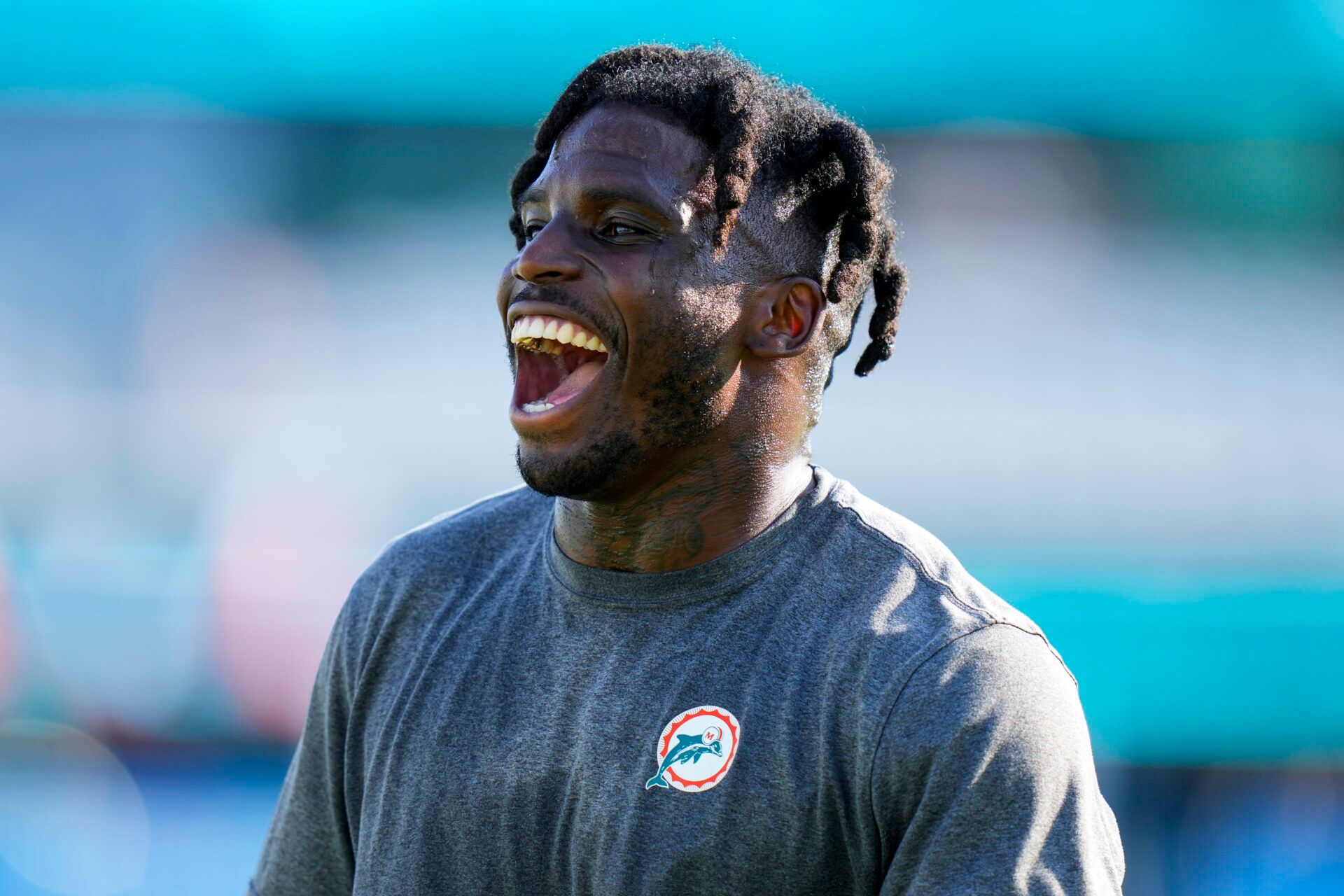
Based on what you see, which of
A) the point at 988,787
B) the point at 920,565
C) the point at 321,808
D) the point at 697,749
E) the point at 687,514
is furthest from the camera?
the point at 321,808

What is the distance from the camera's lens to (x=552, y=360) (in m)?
2.17

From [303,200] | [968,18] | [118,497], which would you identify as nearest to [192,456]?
[118,497]

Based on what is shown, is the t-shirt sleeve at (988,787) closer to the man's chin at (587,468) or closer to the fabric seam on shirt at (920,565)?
the fabric seam on shirt at (920,565)

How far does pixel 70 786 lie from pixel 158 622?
0.63m

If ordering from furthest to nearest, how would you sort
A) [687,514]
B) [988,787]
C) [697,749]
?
1. [687,514]
2. [697,749]
3. [988,787]

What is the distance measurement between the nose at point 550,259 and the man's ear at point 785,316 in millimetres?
290

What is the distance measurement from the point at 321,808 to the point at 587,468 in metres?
0.78

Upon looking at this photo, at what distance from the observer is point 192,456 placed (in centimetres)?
527

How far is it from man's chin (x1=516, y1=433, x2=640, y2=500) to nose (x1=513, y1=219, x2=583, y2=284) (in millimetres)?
258

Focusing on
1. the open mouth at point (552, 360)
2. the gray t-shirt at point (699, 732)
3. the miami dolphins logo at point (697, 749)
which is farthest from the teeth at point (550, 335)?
the miami dolphins logo at point (697, 749)

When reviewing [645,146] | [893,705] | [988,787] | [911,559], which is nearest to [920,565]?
[911,559]

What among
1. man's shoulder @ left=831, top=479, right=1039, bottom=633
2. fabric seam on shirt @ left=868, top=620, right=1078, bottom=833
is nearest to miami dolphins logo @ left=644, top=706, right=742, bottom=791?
fabric seam on shirt @ left=868, top=620, right=1078, bottom=833

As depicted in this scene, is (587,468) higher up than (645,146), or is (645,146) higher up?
(645,146)

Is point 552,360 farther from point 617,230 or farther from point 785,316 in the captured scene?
point 785,316
